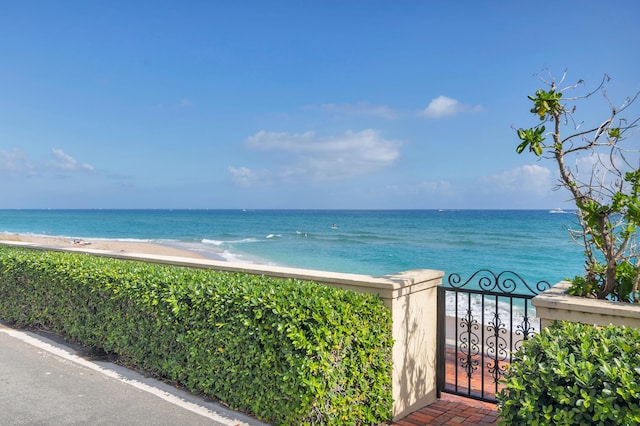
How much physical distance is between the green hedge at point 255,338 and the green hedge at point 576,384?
1.37 meters

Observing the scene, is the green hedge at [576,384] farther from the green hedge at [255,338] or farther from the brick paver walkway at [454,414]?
the brick paver walkway at [454,414]

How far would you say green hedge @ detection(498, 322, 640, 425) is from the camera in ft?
6.53

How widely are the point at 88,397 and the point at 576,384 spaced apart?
4.18 m

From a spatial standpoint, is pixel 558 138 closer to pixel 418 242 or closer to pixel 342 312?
pixel 342 312

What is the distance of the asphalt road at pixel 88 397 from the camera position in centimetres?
361

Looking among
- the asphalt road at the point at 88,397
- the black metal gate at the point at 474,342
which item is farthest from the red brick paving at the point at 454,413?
the asphalt road at the point at 88,397

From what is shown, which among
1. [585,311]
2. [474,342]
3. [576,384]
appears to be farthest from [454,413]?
[576,384]

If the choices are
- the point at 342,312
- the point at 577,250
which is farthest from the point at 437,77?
the point at 577,250

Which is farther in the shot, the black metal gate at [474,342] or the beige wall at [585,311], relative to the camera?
the black metal gate at [474,342]

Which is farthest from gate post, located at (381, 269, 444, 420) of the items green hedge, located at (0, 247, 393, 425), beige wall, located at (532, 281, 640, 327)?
beige wall, located at (532, 281, 640, 327)

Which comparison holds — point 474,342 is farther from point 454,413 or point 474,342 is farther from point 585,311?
point 585,311

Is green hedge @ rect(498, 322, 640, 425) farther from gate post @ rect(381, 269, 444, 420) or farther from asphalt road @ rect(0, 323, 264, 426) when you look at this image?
asphalt road @ rect(0, 323, 264, 426)

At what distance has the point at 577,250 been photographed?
3234cm

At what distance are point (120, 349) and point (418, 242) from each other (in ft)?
121
